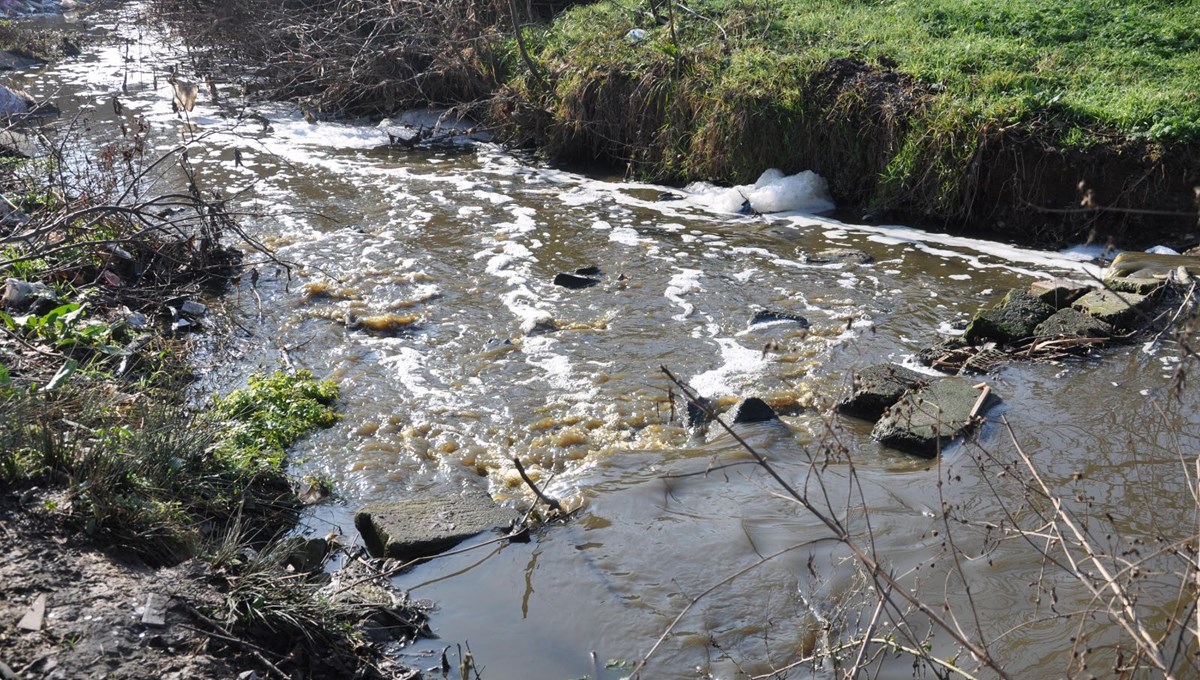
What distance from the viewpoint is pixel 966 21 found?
9258 millimetres

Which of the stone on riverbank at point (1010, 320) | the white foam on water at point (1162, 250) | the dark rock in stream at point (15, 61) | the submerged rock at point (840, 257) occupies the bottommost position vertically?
the submerged rock at point (840, 257)

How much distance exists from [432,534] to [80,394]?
159 centimetres

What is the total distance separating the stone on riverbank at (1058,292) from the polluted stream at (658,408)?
46cm

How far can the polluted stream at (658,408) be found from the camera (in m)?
3.47

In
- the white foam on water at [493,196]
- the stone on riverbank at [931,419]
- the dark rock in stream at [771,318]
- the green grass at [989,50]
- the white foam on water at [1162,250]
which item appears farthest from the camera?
the white foam on water at [493,196]

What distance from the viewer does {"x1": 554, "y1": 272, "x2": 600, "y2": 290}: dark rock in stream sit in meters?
6.91

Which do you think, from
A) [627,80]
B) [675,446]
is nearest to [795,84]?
[627,80]

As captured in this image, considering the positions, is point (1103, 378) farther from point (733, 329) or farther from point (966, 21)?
point (966, 21)

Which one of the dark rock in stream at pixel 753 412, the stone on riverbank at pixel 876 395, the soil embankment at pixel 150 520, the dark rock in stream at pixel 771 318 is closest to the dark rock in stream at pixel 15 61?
the soil embankment at pixel 150 520

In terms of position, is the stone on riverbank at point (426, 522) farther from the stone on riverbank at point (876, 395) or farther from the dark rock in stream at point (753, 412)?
the stone on riverbank at point (876, 395)

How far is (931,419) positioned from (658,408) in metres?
1.36

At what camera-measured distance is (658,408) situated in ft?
16.9

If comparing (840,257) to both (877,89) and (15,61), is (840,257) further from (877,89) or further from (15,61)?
(15,61)

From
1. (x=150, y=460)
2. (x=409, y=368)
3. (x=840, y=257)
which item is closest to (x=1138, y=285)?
(x=840, y=257)
